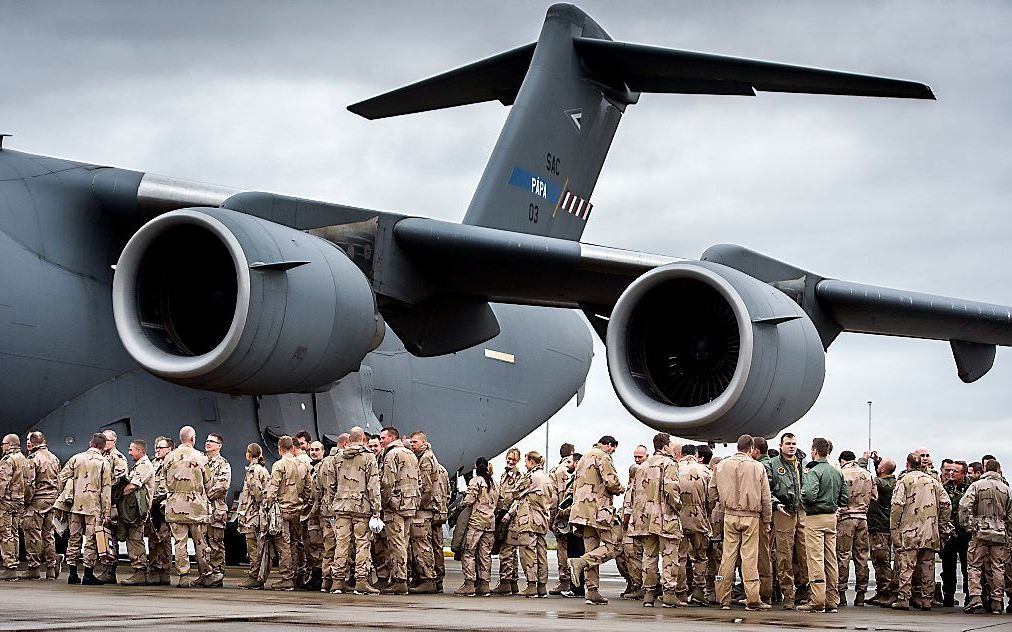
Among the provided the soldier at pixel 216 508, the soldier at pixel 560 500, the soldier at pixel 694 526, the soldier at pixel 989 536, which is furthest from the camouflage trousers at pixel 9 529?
the soldier at pixel 989 536

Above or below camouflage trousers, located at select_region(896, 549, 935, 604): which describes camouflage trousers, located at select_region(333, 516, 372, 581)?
above

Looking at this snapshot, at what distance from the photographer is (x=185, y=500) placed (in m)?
10.3

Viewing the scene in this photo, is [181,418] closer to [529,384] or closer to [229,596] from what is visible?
[229,596]

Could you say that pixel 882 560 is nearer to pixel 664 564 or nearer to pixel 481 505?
pixel 664 564

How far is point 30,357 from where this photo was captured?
10.5 m

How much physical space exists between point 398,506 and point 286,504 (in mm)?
964

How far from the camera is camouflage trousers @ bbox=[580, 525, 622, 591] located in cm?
1018

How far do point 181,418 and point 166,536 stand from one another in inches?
55.0

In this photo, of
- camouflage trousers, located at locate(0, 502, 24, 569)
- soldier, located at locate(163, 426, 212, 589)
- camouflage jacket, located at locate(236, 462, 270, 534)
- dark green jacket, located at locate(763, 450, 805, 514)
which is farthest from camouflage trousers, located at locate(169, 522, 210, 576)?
dark green jacket, located at locate(763, 450, 805, 514)

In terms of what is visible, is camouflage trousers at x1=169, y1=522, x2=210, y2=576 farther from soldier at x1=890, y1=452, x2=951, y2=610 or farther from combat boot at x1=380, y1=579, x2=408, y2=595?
soldier at x1=890, y1=452, x2=951, y2=610

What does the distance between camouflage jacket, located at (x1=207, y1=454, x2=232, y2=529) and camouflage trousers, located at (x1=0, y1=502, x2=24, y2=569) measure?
166cm

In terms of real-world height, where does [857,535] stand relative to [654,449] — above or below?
below

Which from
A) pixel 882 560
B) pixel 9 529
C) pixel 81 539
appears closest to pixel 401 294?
pixel 81 539

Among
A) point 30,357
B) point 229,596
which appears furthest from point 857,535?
point 30,357
